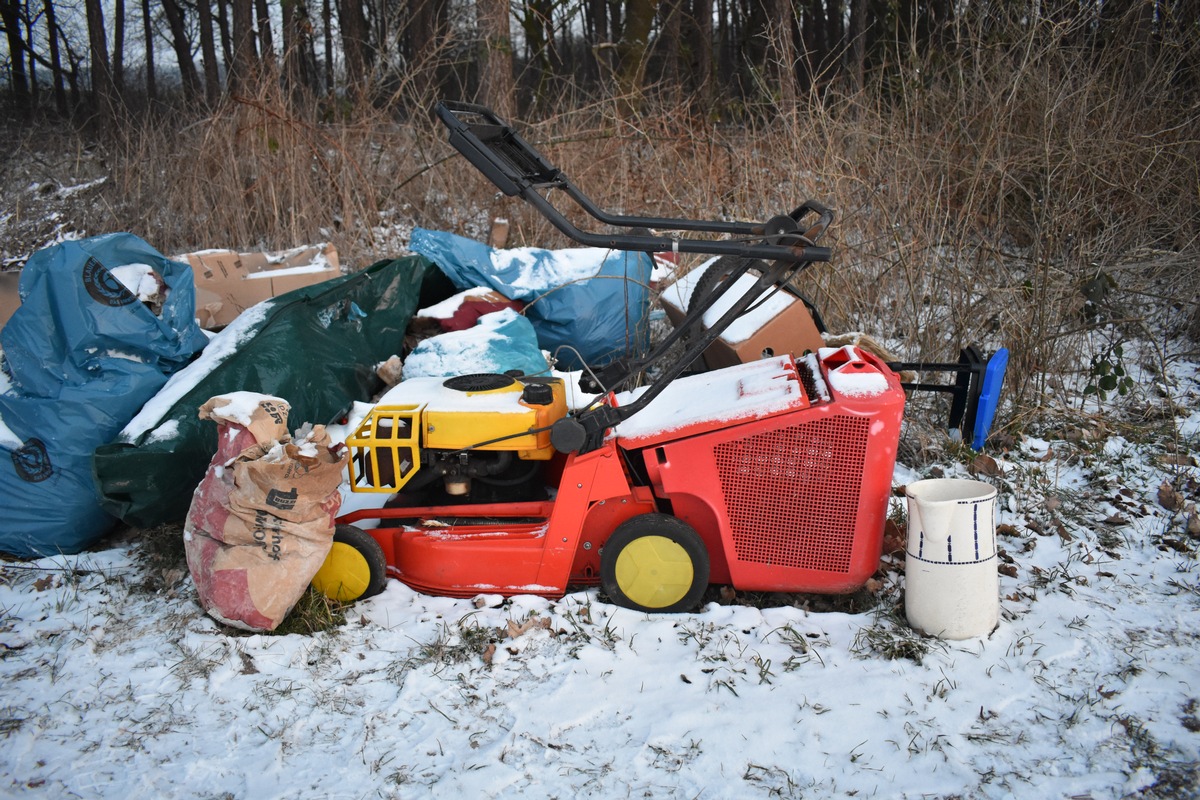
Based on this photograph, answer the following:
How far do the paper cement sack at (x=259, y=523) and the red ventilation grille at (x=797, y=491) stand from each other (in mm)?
1235

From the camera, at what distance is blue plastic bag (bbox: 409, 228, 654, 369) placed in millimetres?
4714

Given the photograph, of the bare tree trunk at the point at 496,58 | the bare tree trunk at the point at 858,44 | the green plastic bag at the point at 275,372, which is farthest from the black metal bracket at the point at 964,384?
the bare tree trunk at the point at 496,58

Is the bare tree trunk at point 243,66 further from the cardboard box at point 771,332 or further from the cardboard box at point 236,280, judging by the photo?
the cardboard box at point 771,332

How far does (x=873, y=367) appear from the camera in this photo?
2.60m

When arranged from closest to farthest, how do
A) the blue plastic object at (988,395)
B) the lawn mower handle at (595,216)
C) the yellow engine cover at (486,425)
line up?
the lawn mower handle at (595,216), the yellow engine cover at (486,425), the blue plastic object at (988,395)

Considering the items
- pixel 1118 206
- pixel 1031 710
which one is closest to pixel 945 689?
pixel 1031 710

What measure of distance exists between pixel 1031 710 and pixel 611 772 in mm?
1089

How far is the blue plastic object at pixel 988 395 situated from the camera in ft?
9.69

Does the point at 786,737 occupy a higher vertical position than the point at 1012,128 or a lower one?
lower

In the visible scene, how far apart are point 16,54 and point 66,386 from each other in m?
20.2

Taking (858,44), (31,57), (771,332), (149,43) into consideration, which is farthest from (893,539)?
(31,57)

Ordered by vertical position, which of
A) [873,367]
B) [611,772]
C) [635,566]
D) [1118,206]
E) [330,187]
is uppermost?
[330,187]

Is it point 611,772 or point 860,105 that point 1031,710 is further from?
point 860,105

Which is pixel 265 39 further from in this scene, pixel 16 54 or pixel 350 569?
pixel 16 54
